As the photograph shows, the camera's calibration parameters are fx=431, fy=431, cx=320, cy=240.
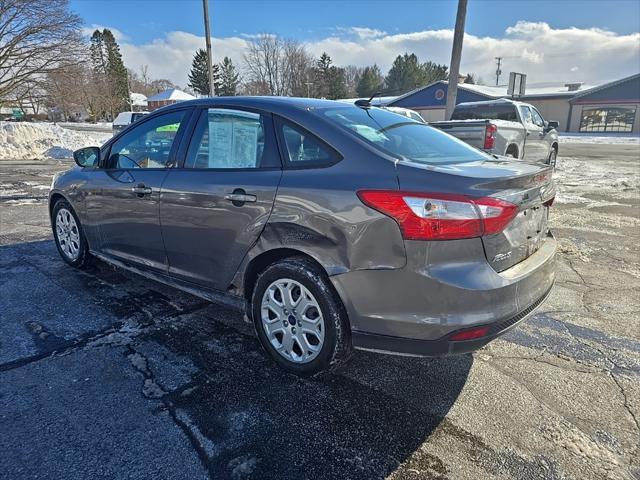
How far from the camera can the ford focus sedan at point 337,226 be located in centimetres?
224

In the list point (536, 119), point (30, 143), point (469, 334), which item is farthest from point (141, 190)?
point (30, 143)

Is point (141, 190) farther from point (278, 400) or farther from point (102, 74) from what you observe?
point (102, 74)

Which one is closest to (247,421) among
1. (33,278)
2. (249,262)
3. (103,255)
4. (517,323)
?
(249,262)

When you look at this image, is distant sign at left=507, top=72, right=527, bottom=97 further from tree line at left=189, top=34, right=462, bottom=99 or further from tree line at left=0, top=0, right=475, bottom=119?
tree line at left=189, top=34, right=462, bottom=99

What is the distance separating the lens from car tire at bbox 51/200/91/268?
4598mm

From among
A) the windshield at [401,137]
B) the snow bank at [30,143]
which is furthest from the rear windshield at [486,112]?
the snow bank at [30,143]

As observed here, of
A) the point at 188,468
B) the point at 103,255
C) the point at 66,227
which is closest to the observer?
the point at 188,468

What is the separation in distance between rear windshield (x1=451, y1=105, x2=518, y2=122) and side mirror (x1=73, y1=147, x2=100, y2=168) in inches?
383

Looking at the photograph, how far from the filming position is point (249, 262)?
9.59 ft

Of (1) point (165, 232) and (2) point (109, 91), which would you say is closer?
(1) point (165, 232)

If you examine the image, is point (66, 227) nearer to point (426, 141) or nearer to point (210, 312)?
point (210, 312)

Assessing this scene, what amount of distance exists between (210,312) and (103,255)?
1.38 meters

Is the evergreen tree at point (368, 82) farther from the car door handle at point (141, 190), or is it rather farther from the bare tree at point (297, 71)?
the car door handle at point (141, 190)

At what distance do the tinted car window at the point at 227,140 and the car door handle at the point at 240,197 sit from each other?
8.4 inches
